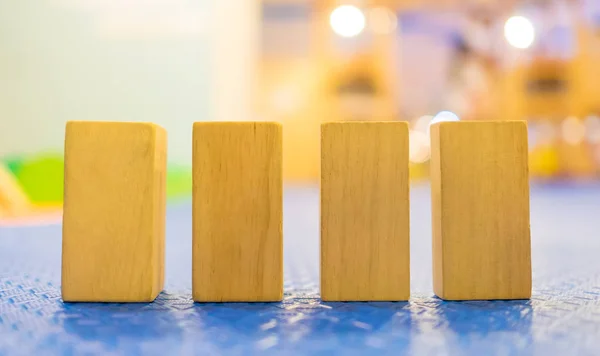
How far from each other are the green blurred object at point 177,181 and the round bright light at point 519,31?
2.99 m

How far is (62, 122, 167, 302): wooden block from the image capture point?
560mm

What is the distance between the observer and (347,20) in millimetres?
4242

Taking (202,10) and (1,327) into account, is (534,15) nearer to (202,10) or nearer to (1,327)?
(202,10)

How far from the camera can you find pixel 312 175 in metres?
4.54

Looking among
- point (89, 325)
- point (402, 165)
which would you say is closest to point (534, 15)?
point (402, 165)

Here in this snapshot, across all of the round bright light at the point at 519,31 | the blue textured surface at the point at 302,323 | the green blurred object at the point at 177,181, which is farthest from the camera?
the round bright light at the point at 519,31

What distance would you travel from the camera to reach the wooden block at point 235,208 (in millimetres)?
563

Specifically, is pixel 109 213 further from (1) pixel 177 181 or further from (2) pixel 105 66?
(1) pixel 177 181

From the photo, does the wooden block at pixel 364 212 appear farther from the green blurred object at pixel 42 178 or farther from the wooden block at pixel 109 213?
the green blurred object at pixel 42 178

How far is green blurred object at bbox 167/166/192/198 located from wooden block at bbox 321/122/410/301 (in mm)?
2229

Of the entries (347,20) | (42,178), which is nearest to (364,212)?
(42,178)

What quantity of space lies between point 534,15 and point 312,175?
2.39 metres

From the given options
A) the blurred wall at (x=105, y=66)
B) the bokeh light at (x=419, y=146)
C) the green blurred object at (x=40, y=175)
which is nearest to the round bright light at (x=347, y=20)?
the bokeh light at (x=419, y=146)

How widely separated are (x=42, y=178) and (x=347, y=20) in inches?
114
